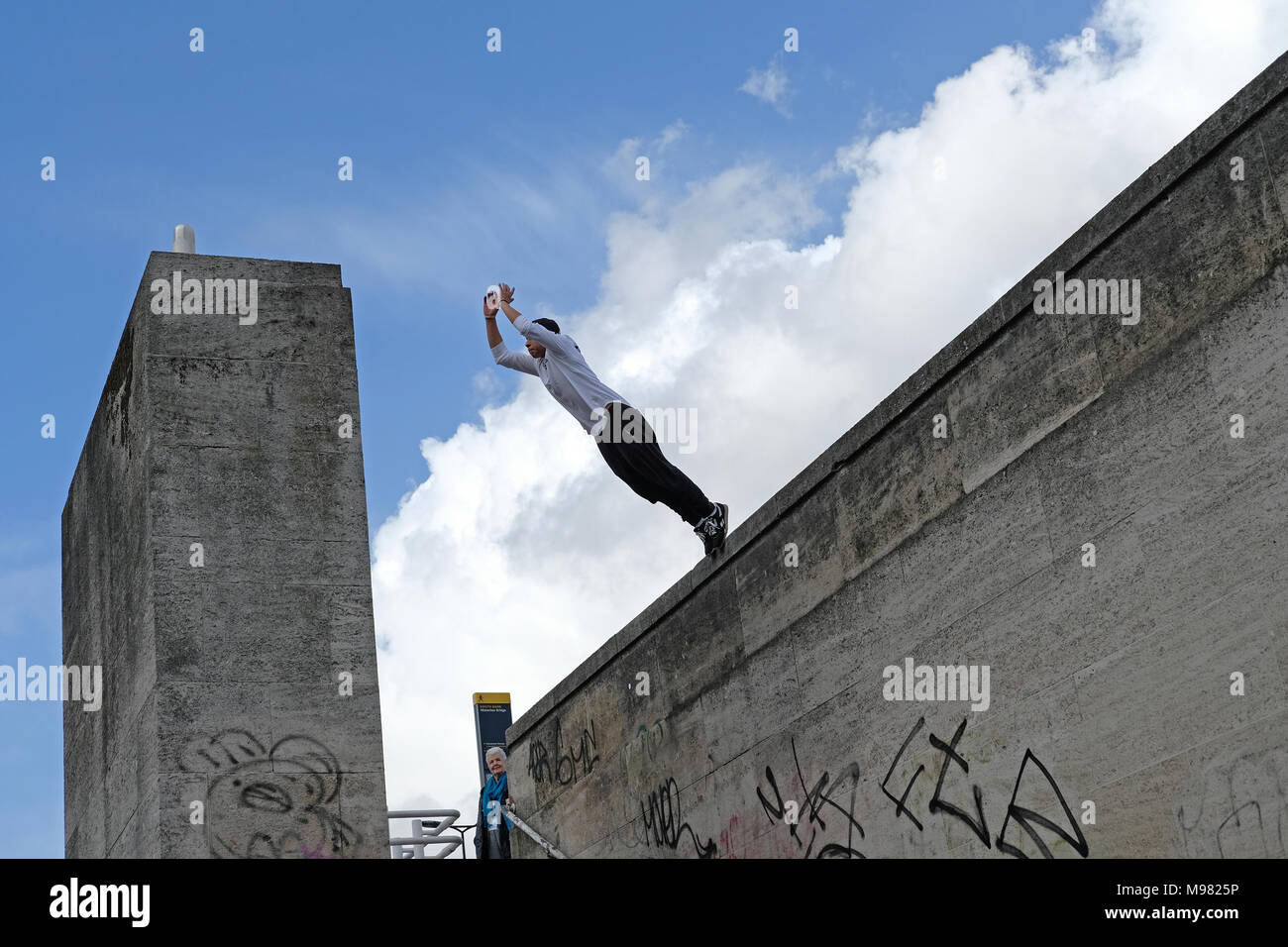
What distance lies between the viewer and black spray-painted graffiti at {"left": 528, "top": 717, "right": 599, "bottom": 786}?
13.0 metres

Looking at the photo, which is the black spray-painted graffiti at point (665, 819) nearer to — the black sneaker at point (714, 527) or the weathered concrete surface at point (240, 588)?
the black sneaker at point (714, 527)

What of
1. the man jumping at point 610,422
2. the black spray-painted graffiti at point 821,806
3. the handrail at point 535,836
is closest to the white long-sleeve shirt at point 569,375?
the man jumping at point 610,422

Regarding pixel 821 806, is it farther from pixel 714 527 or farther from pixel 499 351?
pixel 499 351

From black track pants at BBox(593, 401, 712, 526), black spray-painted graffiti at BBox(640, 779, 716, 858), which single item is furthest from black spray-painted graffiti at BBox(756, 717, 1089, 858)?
black track pants at BBox(593, 401, 712, 526)

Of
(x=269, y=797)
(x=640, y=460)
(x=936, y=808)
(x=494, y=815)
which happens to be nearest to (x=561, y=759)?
(x=494, y=815)

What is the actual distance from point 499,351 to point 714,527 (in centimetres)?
202

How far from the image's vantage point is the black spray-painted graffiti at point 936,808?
7.70 metres

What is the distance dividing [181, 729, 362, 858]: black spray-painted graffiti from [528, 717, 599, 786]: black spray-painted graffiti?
5.13 meters

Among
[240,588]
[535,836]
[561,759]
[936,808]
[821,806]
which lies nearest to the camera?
[240,588]

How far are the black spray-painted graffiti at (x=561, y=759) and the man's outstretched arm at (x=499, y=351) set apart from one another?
339 centimetres

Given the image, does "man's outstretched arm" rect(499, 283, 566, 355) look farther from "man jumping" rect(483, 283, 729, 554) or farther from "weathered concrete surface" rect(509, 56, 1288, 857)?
"weathered concrete surface" rect(509, 56, 1288, 857)

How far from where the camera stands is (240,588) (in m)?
8.02

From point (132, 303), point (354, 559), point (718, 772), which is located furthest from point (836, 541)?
point (132, 303)
